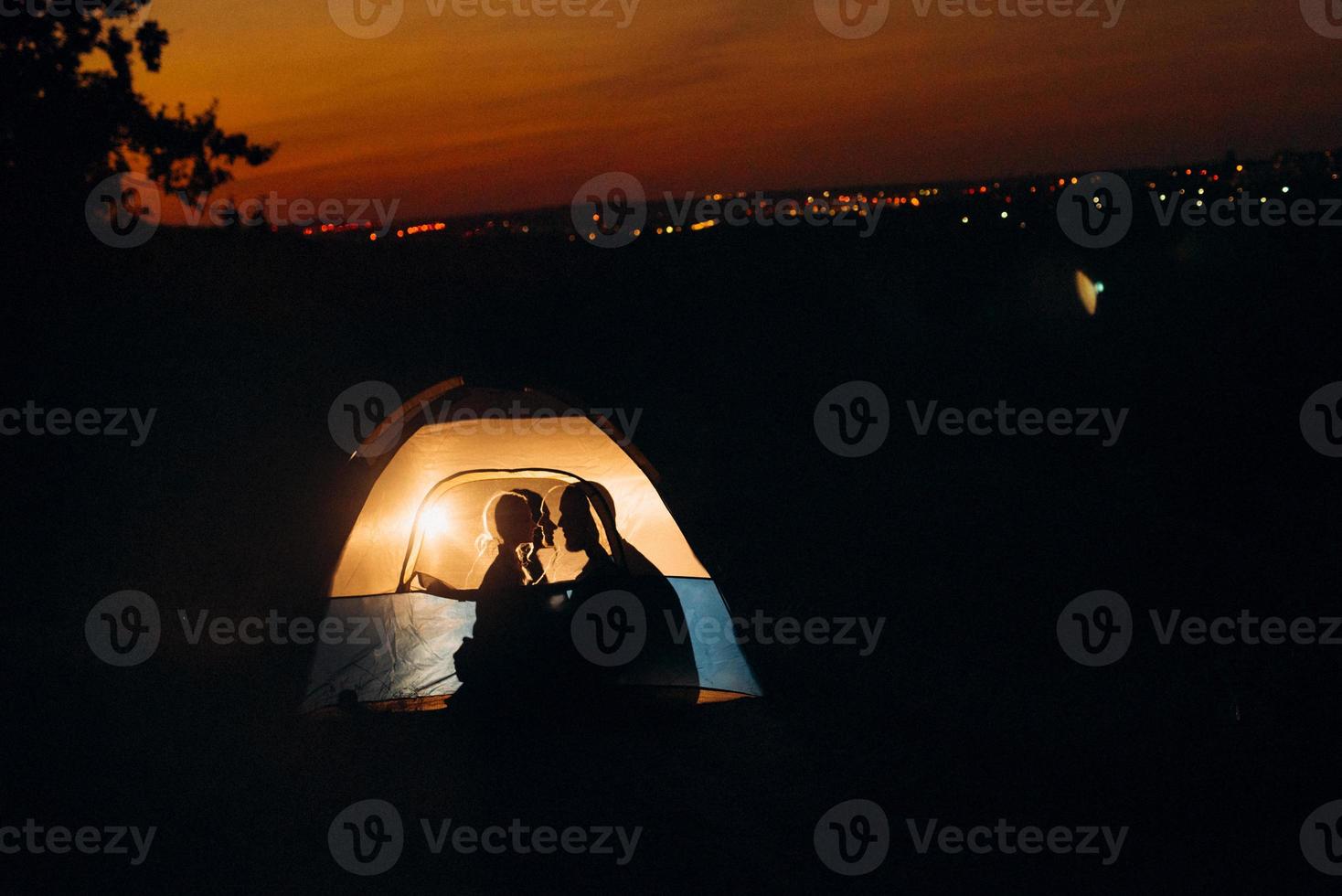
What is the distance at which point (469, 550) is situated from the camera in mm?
7336

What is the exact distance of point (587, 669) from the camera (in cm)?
616

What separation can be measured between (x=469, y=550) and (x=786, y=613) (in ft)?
8.21

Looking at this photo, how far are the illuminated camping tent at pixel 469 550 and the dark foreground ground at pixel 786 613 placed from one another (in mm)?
275

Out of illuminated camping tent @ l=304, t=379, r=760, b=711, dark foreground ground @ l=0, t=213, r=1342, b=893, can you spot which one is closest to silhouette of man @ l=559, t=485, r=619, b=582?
illuminated camping tent @ l=304, t=379, r=760, b=711

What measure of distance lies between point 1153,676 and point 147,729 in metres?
5.73

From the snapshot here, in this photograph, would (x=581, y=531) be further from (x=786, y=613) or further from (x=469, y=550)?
(x=786, y=613)

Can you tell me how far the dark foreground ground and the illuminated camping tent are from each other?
28cm

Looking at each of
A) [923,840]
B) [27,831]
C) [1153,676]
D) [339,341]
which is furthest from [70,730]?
[339,341]

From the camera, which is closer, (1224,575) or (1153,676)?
(1153,676)

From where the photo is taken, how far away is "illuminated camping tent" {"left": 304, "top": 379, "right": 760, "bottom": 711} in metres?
6.52

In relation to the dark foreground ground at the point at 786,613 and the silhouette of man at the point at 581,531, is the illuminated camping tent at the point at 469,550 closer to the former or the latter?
the silhouette of man at the point at 581,531

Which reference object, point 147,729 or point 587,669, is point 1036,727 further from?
point 147,729

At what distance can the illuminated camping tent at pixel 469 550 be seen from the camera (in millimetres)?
6516

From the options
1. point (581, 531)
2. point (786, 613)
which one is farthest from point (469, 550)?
point (786, 613)
